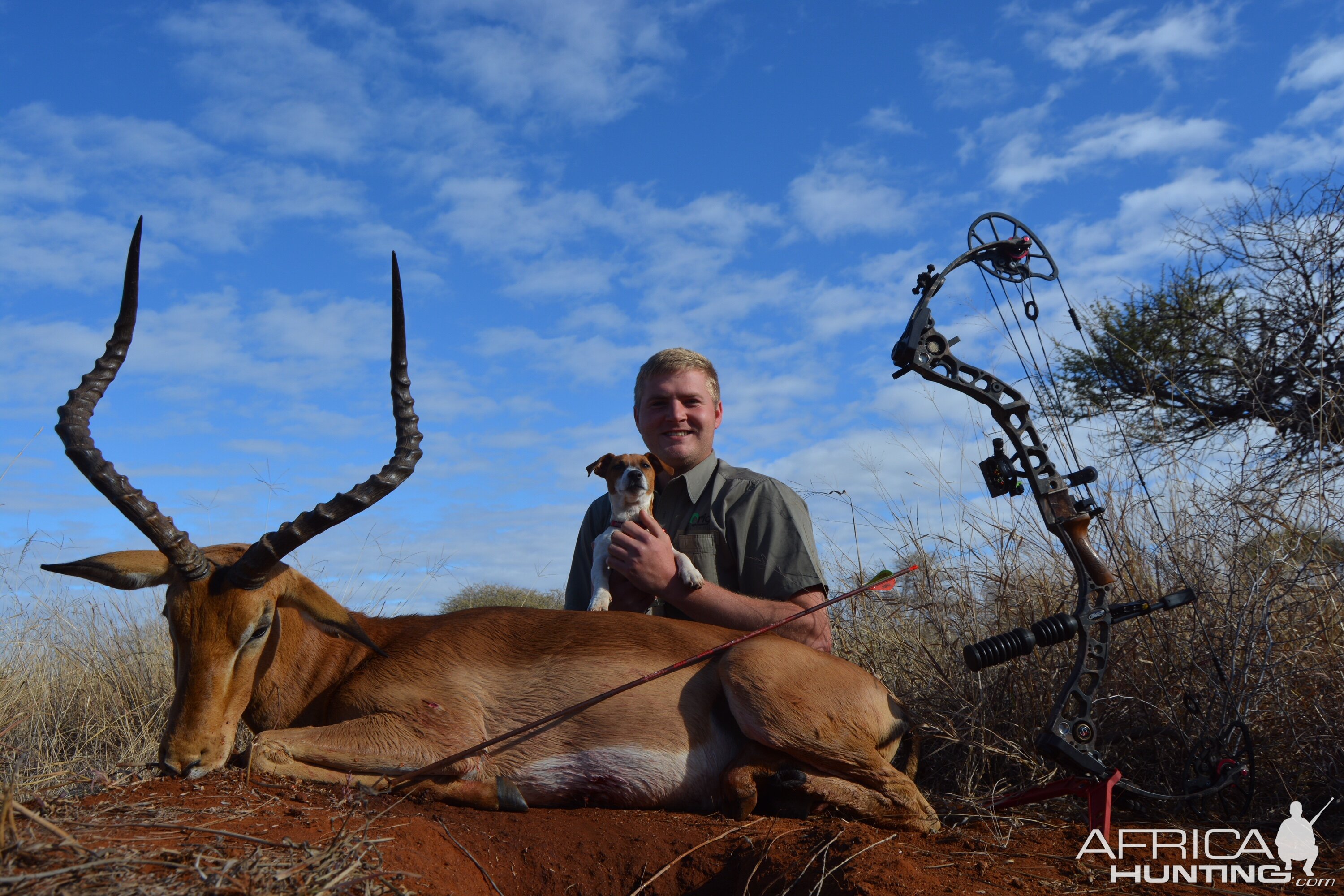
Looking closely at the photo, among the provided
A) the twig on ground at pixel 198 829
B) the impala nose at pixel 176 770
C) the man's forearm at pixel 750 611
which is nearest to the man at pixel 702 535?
the man's forearm at pixel 750 611

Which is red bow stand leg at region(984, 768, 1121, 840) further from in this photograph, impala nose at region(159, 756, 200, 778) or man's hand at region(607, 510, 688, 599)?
impala nose at region(159, 756, 200, 778)

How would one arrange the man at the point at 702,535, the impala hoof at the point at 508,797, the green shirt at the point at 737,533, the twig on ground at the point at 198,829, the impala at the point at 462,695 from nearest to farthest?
the twig on ground at the point at 198,829
the impala at the point at 462,695
the impala hoof at the point at 508,797
the man at the point at 702,535
the green shirt at the point at 737,533

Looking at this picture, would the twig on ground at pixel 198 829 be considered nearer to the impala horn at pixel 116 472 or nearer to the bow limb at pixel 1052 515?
the impala horn at pixel 116 472

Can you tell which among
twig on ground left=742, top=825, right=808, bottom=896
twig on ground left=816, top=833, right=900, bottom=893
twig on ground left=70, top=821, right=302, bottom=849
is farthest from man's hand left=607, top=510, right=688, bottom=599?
twig on ground left=70, top=821, right=302, bottom=849

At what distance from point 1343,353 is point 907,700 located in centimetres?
688

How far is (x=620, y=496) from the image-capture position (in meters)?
5.96

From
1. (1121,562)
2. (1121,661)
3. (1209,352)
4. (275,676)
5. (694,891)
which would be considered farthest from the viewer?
(1209,352)

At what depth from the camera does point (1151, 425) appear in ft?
43.2

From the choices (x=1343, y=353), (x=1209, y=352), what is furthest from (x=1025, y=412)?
(x=1209, y=352)

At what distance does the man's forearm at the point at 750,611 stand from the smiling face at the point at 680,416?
1102mm

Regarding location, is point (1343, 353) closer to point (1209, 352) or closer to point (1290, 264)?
point (1290, 264)

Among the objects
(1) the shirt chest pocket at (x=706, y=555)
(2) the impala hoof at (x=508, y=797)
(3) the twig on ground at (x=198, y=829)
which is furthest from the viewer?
(1) the shirt chest pocket at (x=706, y=555)

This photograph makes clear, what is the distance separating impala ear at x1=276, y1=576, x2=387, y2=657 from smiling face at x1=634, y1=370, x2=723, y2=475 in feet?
8.01

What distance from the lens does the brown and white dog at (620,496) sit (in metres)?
5.78
